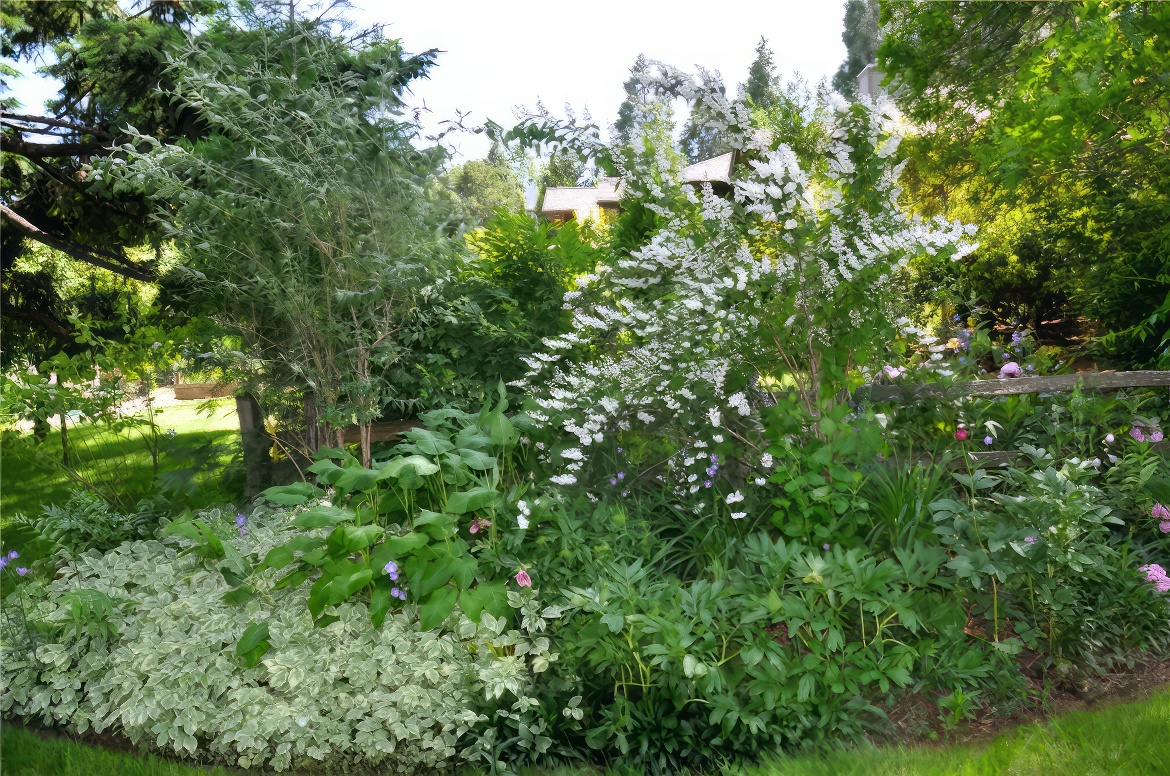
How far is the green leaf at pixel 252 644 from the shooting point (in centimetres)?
284

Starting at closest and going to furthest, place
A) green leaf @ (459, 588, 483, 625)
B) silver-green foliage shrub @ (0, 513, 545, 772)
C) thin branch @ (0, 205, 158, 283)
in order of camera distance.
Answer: silver-green foliage shrub @ (0, 513, 545, 772), green leaf @ (459, 588, 483, 625), thin branch @ (0, 205, 158, 283)

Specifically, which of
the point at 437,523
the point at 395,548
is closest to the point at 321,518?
the point at 395,548

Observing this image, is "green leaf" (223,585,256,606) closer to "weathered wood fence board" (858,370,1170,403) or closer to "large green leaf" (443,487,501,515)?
"large green leaf" (443,487,501,515)

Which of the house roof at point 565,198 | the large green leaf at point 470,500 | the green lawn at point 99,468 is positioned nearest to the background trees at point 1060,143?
the large green leaf at point 470,500

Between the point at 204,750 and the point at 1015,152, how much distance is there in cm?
517

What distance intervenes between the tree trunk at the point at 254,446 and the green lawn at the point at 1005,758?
226 centimetres

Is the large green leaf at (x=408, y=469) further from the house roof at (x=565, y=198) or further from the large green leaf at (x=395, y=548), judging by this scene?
the house roof at (x=565, y=198)

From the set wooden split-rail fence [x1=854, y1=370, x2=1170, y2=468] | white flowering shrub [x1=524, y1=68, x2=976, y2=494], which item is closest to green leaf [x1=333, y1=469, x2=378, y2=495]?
white flowering shrub [x1=524, y1=68, x2=976, y2=494]

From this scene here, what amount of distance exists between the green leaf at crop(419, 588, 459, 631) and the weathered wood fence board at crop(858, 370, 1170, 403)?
2.68m

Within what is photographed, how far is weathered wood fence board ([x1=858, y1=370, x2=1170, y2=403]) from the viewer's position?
3.93 meters

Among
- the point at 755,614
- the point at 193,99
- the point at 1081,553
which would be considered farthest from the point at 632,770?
the point at 193,99

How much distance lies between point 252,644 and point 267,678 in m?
0.17

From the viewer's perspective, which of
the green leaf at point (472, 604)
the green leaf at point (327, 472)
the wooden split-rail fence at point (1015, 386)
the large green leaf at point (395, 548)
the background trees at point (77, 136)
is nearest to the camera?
the green leaf at point (472, 604)

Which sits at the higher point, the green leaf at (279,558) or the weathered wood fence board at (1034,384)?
the weathered wood fence board at (1034,384)
